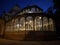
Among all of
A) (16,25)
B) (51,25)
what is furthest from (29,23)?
(51,25)

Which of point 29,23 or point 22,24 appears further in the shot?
point 22,24

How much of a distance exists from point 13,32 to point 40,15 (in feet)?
15.6

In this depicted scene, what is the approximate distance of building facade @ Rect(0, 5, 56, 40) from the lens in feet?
67.3

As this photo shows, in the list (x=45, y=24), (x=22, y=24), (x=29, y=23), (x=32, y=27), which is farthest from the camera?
(x=45, y=24)

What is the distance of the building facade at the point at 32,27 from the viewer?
20.5m

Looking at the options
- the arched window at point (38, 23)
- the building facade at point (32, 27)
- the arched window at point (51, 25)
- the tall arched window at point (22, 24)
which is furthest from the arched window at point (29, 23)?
the arched window at point (51, 25)

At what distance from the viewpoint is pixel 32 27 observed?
20.5 m

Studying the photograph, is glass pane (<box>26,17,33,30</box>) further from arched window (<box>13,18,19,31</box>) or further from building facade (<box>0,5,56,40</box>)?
arched window (<box>13,18,19,31</box>)

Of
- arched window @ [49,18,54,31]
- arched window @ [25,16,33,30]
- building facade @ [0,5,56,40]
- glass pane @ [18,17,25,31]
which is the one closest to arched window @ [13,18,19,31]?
building facade @ [0,5,56,40]

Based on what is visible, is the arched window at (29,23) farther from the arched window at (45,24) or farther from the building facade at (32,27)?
the arched window at (45,24)

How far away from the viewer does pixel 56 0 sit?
1072 inches

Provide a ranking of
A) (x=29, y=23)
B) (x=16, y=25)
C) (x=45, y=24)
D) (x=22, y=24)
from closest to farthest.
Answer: (x=29, y=23) → (x=22, y=24) → (x=45, y=24) → (x=16, y=25)

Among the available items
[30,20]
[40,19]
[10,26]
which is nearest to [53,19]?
[40,19]

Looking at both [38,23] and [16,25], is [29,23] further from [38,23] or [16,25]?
[16,25]
